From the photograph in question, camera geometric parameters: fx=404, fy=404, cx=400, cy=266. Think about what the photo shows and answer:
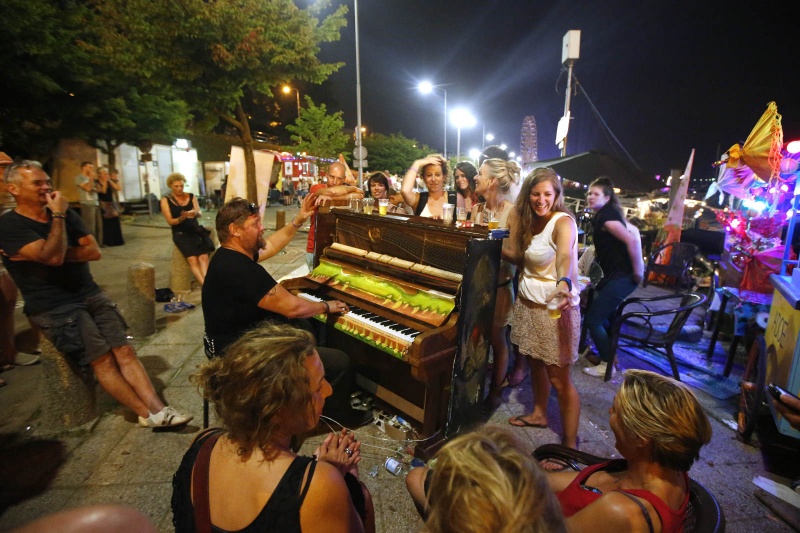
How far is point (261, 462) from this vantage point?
1363mm

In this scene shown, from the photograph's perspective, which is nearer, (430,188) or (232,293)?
(232,293)

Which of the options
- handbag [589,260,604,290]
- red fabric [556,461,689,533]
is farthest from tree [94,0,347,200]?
red fabric [556,461,689,533]

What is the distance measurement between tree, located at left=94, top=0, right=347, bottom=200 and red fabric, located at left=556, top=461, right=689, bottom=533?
37.4 feet

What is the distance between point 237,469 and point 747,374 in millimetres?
4621

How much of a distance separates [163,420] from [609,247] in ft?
15.4

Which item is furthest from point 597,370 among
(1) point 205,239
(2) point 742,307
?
(1) point 205,239

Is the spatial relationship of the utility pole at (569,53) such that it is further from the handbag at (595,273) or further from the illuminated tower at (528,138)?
the illuminated tower at (528,138)

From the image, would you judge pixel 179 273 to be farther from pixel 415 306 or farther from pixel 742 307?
pixel 742 307

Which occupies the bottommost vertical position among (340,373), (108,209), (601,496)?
(340,373)

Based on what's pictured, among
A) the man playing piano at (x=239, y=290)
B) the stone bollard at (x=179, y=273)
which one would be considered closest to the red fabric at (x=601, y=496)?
the man playing piano at (x=239, y=290)

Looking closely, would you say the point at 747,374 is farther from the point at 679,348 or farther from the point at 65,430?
the point at 65,430

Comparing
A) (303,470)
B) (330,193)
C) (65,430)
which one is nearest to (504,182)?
(330,193)

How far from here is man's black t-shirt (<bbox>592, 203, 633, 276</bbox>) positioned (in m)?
4.38

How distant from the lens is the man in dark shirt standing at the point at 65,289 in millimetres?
3008
